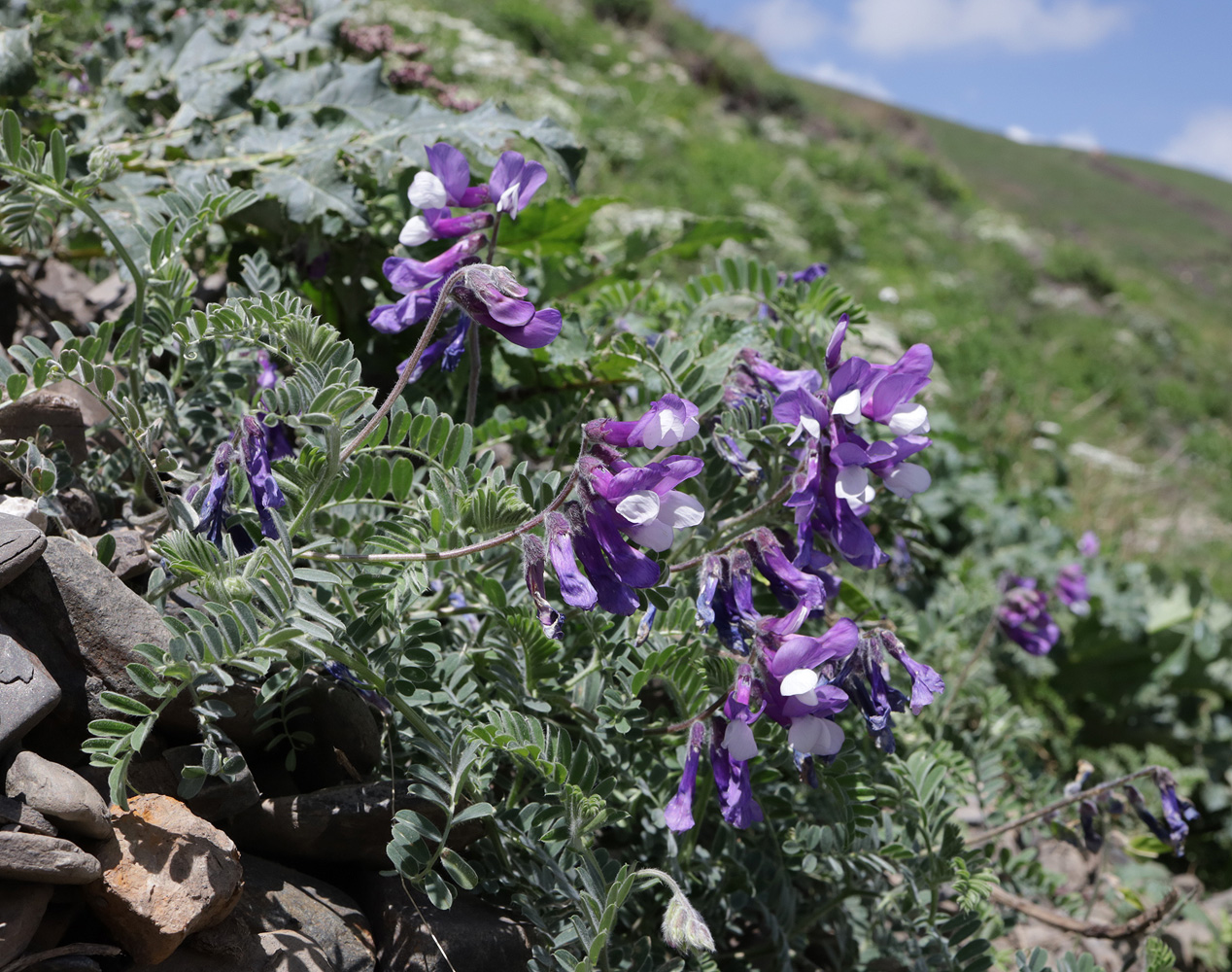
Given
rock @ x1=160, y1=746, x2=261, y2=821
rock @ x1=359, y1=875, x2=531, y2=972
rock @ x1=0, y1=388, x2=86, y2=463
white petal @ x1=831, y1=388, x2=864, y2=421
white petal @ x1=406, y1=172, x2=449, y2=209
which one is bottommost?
rock @ x1=359, y1=875, x2=531, y2=972

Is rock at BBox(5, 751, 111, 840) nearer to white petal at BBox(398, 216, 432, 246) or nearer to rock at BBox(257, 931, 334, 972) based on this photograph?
rock at BBox(257, 931, 334, 972)

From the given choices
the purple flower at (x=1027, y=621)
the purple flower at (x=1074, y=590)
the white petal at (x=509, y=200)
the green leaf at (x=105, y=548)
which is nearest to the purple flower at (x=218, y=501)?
the green leaf at (x=105, y=548)

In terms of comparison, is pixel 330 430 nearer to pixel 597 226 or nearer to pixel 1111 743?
pixel 1111 743

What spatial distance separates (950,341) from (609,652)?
23.4 feet

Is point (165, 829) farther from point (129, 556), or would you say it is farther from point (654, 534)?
point (654, 534)

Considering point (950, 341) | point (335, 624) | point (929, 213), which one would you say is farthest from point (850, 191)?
point (335, 624)

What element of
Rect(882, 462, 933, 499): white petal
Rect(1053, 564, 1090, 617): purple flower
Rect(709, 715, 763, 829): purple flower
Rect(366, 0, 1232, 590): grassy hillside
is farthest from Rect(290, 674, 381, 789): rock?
Rect(1053, 564, 1090, 617): purple flower

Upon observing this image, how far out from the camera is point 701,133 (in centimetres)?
1057

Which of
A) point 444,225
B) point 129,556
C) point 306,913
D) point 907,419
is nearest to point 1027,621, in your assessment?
point 907,419

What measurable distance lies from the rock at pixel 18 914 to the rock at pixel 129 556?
0.51 meters

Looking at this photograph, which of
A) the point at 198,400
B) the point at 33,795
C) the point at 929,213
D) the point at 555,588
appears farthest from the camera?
the point at 929,213

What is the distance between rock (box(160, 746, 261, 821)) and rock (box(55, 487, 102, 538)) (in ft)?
1.54

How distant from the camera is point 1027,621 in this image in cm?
285

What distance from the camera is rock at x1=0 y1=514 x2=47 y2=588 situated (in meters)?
1.25
